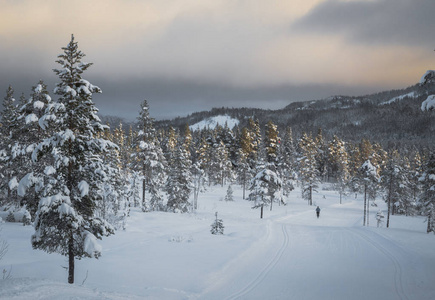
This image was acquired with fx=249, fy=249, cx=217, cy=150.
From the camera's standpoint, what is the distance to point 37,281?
732 centimetres

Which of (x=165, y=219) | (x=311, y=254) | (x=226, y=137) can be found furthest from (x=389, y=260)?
(x=226, y=137)

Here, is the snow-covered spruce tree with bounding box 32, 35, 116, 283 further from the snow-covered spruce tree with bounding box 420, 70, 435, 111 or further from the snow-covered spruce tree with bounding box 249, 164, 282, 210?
the snow-covered spruce tree with bounding box 249, 164, 282, 210

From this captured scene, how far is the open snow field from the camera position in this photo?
10148 mm

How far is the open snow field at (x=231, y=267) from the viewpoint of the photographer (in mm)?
10148

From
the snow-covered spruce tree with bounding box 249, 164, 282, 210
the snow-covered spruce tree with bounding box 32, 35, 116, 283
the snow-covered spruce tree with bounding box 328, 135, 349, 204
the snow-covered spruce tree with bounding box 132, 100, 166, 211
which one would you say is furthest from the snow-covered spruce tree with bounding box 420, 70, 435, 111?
the snow-covered spruce tree with bounding box 328, 135, 349, 204

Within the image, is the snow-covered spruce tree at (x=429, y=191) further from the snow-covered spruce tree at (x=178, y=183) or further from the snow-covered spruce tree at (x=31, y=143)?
the snow-covered spruce tree at (x=31, y=143)

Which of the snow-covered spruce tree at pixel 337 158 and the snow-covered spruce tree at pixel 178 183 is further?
the snow-covered spruce tree at pixel 337 158

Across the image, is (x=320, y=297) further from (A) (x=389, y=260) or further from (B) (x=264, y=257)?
(A) (x=389, y=260)

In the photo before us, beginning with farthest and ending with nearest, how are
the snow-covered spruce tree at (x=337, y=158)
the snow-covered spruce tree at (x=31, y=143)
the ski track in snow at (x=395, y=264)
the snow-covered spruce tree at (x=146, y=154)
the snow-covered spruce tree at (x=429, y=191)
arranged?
the snow-covered spruce tree at (x=337, y=158) → the snow-covered spruce tree at (x=429, y=191) → the snow-covered spruce tree at (x=146, y=154) → the ski track in snow at (x=395, y=264) → the snow-covered spruce tree at (x=31, y=143)

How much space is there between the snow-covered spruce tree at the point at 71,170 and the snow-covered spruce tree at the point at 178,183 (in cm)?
2340

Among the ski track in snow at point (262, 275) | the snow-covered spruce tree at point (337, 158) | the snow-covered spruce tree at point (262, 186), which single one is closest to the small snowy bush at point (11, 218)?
the ski track in snow at point (262, 275)

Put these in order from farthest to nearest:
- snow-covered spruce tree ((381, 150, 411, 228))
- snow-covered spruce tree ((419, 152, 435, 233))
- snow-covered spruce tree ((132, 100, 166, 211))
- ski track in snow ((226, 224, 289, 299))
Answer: snow-covered spruce tree ((381, 150, 411, 228)), snow-covered spruce tree ((419, 152, 435, 233)), snow-covered spruce tree ((132, 100, 166, 211)), ski track in snow ((226, 224, 289, 299))

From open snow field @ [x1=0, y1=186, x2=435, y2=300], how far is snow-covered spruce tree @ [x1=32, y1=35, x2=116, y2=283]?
1456 mm

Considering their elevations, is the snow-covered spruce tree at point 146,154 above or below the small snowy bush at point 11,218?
above
